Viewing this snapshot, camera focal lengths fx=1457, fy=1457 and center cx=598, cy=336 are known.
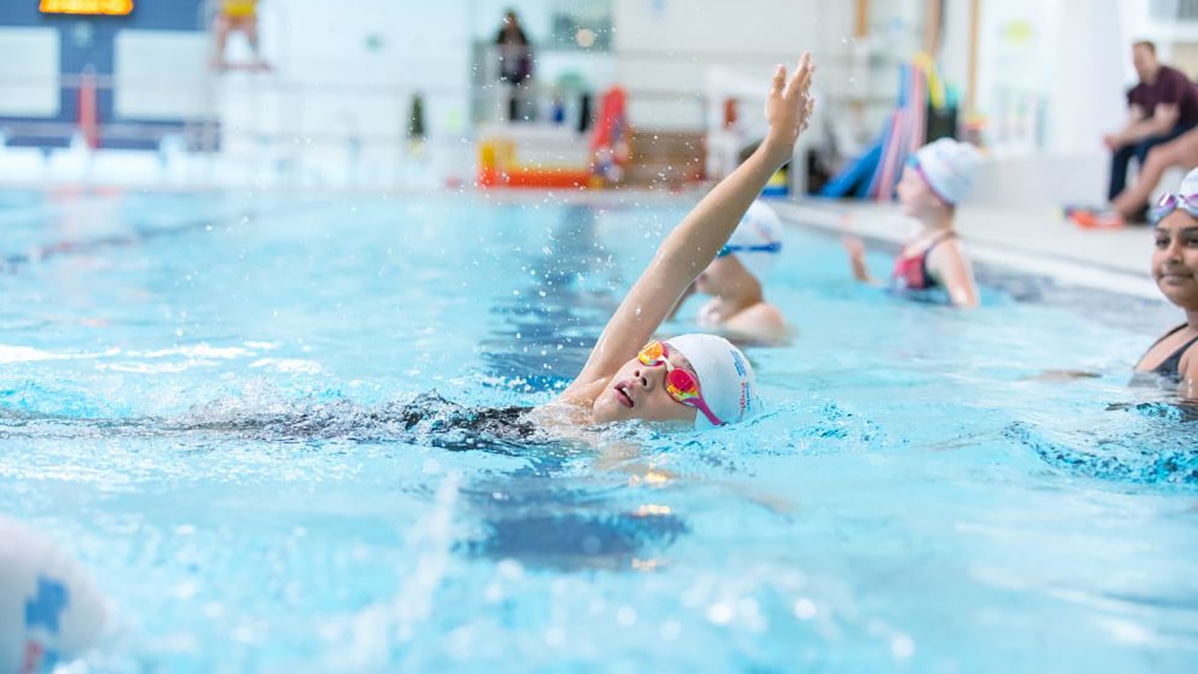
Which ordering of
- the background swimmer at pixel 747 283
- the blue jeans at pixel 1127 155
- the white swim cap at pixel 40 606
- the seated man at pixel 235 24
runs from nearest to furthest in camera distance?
the white swim cap at pixel 40 606 → the background swimmer at pixel 747 283 → the blue jeans at pixel 1127 155 → the seated man at pixel 235 24

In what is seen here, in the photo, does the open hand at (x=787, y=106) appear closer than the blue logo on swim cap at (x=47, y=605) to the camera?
No

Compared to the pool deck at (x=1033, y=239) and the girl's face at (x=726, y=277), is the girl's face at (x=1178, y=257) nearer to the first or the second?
the girl's face at (x=726, y=277)

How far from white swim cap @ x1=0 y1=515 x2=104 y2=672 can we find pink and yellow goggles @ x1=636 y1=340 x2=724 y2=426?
1.50 m

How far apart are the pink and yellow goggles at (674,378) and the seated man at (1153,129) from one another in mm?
8864

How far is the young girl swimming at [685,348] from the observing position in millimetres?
3137

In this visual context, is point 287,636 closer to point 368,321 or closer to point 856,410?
point 856,410

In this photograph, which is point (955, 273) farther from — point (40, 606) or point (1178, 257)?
point (40, 606)

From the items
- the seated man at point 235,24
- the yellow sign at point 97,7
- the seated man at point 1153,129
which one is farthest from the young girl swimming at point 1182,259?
the yellow sign at point 97,7

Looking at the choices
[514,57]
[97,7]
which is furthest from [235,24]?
[97,7]

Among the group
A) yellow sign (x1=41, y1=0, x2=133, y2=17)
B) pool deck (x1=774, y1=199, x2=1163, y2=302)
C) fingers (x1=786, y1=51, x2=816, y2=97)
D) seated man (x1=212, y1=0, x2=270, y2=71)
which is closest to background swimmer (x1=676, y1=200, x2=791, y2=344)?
fingers (x1=786, y1=51, x2=816, y2=97)

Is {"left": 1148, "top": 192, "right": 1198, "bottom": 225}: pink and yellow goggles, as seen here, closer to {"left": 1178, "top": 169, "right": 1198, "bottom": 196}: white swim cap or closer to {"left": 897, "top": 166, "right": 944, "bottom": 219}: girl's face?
{"left": 1178, "top": 169, "right": 1198, "bottom": 196}: white swim cap

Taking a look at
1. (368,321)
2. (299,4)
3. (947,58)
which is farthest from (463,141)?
(368,321)

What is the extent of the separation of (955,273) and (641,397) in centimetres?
353

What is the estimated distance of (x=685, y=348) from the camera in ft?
10.4
